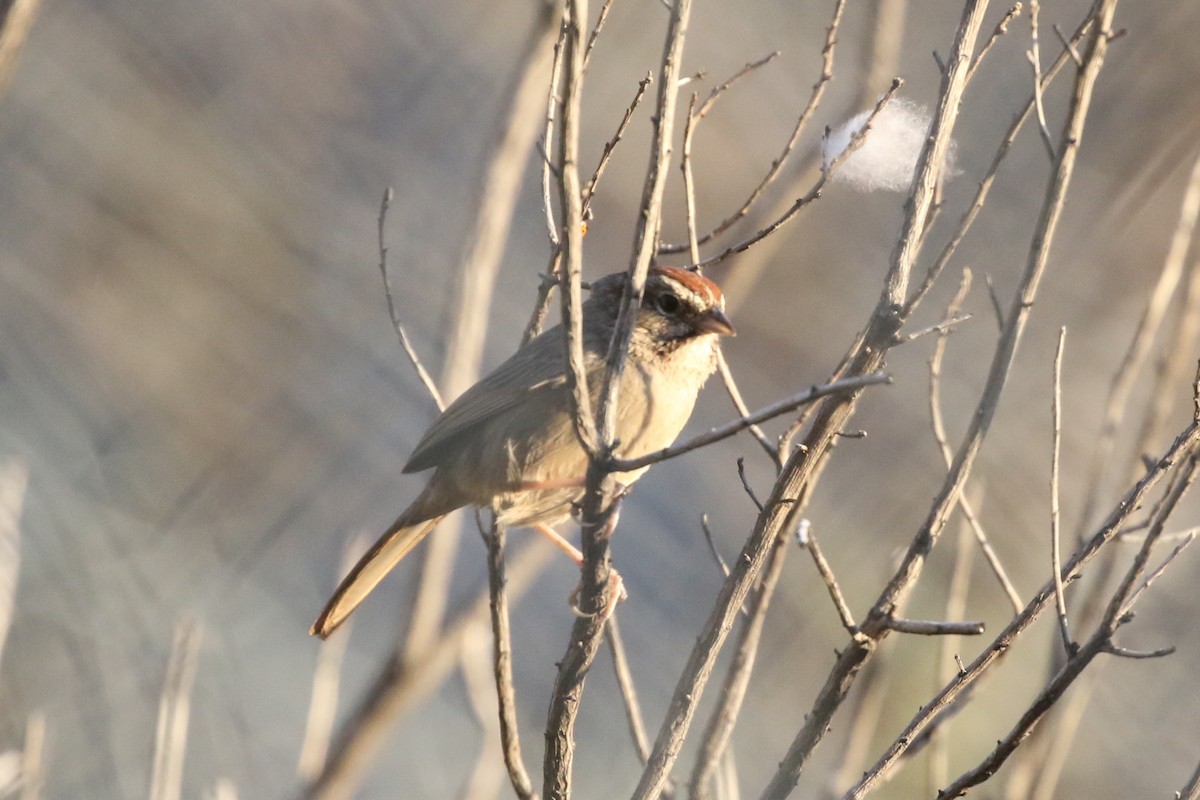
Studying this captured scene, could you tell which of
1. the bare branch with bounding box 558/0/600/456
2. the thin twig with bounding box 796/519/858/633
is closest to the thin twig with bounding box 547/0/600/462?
the bare branch with bounding box 558/0/600/456

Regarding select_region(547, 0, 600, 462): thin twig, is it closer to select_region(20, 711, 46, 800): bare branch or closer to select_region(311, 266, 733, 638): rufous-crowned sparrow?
select_region(311, 266, 733, 638): rufous-crowned sparrow

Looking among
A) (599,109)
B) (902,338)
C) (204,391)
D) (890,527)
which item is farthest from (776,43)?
(902,338)

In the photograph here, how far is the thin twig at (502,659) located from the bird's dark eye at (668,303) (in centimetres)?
115

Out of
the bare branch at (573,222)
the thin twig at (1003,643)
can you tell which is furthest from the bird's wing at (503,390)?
the thin twig at (1003,643)

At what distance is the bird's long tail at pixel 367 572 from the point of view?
3.65m

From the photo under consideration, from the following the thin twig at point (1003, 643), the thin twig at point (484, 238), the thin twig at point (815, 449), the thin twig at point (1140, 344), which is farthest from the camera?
the thin twig at point (484, 238)

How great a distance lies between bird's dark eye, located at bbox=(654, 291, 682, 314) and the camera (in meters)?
3.53

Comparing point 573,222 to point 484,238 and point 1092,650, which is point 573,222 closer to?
point 1092,650

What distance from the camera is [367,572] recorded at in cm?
369

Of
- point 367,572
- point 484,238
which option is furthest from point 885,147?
point 367,572

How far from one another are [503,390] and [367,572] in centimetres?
68

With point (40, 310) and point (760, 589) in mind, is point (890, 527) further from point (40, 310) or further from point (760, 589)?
point (40, 310)

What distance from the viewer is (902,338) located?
2.46 meters

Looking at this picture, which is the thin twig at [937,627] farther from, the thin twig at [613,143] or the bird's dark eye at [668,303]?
the bird's dark eye at [668,303]
